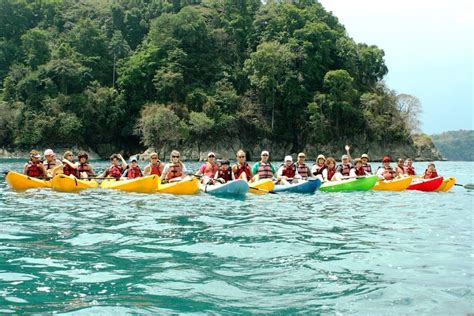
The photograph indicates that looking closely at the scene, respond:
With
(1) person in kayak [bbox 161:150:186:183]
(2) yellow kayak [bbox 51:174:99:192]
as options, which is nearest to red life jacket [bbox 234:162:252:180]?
(1) person in kayak [bbox 161:150:186:183]

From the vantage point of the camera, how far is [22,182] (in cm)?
1332

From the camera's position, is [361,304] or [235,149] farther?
[235,149]

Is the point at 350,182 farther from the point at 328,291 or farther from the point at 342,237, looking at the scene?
the point at 328,291

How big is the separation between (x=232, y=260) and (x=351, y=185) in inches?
390

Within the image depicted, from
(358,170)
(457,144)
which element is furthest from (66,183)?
(457,144)

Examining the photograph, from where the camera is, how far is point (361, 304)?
3.91m

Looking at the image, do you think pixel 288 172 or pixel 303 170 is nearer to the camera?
pixel 288 172

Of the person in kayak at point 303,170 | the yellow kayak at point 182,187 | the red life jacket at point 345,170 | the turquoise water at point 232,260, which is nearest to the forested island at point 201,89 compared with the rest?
the red life jacket at point 345,170

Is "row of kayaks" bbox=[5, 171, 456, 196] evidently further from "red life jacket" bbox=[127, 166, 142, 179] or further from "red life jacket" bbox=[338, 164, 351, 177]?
"red life jacket" bbox=[338, 164, 351, 177]

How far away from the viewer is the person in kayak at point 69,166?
13.9 meters

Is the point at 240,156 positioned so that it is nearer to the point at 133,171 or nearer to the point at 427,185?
the point at 133,171

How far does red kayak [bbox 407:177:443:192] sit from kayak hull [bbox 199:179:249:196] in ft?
20.6

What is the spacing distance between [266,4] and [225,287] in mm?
71456

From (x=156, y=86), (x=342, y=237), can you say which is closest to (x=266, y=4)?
(x=156, y=86)
